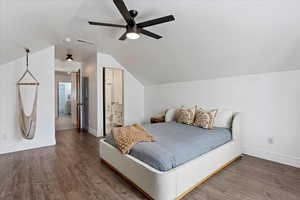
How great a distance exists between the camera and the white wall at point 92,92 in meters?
4.69

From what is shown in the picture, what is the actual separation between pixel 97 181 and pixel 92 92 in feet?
10.5

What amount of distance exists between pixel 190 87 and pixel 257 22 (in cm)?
224

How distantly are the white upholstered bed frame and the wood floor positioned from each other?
0.11 m

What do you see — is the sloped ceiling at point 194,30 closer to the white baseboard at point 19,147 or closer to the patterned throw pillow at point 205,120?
the patterned throw pillow at point 205,120

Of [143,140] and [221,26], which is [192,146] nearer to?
[143,140]

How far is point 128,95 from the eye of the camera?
5.34m

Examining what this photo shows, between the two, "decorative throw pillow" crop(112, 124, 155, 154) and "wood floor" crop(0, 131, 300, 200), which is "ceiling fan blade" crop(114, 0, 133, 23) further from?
"wood floor" crop(0, 131, 300, 200)

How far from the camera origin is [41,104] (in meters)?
3.70

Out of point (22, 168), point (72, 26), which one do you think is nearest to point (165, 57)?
point (72, 26)

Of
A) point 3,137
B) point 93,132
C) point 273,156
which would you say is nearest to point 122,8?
point 273,156

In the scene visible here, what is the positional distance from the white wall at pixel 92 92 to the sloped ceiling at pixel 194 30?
115 cm

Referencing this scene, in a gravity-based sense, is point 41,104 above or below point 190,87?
below

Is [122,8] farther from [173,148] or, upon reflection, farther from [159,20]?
[173,148]

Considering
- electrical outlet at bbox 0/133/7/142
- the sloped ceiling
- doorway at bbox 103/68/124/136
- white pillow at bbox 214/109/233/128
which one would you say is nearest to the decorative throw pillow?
white pillow at bbox 214/109/233/128
